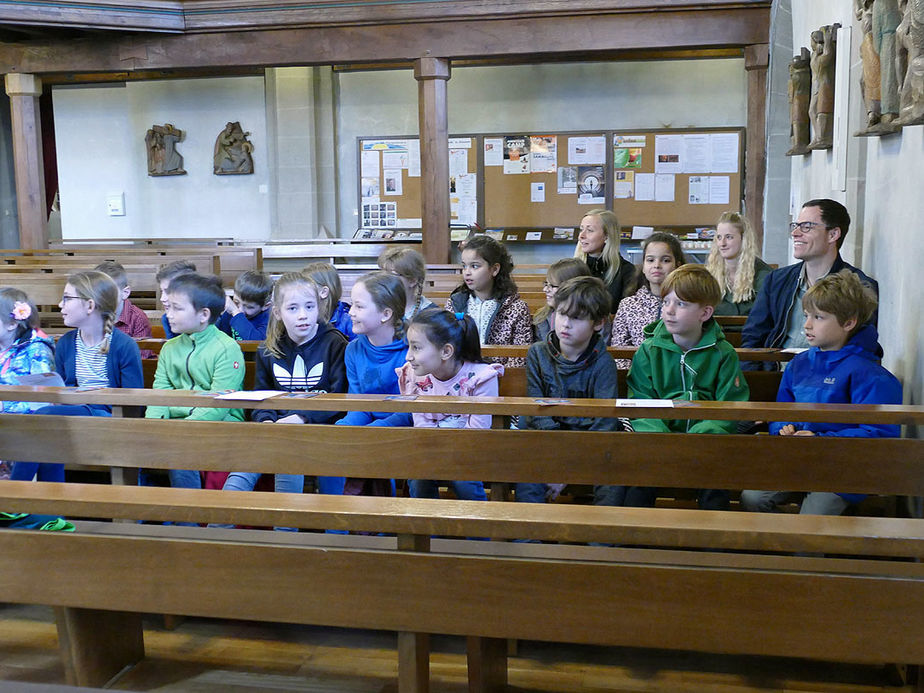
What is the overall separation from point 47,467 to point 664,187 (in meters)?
10.5

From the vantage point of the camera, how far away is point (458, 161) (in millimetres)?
13211

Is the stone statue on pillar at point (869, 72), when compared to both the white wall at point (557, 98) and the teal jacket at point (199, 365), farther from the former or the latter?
the white wall at point (557, 98)

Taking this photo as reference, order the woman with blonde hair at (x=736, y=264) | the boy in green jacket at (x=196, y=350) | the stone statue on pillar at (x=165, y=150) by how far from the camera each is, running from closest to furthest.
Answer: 1. the boy in green jacket at (x=196, y=350)
2. the woman with blonde hair at (x=736, y=264)
3. the stone statue on pillar at (x=165, y=150)

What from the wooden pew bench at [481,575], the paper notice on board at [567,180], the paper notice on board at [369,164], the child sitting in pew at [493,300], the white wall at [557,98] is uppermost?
the white wall at [557,98]

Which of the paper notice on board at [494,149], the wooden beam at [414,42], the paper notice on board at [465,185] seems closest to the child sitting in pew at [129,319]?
the wooden beam at [414,42]

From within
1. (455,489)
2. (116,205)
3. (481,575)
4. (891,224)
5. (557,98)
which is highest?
(557,98)

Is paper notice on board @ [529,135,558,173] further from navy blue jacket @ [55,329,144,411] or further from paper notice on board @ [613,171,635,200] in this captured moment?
navy blue jacket @ [55,329,144,411]

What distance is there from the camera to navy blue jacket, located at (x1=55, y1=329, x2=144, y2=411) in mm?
3977

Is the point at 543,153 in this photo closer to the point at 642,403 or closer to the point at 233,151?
the point at 233,151

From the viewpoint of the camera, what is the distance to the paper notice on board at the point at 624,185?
12742 millimetres

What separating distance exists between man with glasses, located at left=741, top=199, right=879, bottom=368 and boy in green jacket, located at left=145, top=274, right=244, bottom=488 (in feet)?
7.35

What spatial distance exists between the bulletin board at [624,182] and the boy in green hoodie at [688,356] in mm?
9482

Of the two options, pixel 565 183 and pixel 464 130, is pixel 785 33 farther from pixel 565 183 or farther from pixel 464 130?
pixel 464 130

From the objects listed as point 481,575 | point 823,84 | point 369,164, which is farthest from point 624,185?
point 481,575
